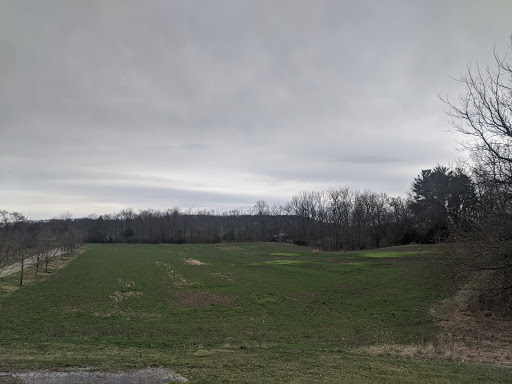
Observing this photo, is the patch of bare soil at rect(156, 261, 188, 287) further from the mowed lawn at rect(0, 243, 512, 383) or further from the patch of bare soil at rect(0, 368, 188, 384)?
the patch of bare soil at rect(0, 368, 188, 384)

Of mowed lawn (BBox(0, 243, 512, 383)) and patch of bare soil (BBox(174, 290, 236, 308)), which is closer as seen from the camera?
mowed lawn (BBox(0, 243, 512, 383))

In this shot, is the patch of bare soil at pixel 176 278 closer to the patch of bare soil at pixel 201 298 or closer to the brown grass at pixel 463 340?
the patch of bare soil at pixel 201 298

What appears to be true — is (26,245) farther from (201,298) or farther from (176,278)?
(201,298)

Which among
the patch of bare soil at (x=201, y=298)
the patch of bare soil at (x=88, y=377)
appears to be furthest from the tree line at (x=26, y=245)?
the patch of bare soil at (x=88, y=377)

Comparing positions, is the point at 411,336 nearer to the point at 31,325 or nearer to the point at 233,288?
the point at 233,288

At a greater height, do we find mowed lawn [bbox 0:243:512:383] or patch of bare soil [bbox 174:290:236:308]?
mowed lawn [bbox 0:243:512:383]

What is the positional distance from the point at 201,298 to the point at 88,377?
63.5 ft

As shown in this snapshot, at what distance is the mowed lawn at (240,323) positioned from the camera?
327 inches

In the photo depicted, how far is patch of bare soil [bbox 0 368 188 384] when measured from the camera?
6.71 metres

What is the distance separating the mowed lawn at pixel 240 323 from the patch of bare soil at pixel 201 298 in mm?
83

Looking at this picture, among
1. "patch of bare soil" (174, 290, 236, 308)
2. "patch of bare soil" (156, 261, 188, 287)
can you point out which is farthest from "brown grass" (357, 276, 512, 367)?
"patch of bare soil" (156, 261, 188, 287)

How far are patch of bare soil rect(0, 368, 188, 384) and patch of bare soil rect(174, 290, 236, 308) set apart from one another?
16.4m

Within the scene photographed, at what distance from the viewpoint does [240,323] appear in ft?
61.4

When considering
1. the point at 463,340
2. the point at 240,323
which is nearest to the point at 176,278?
the point at 240,323
